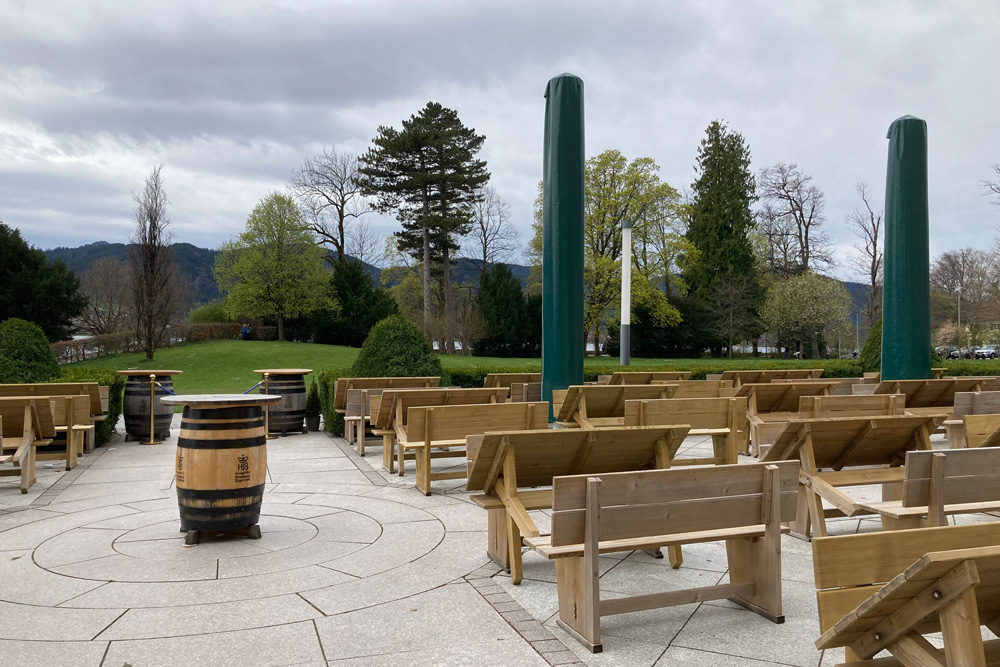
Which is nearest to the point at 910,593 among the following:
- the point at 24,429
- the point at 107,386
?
the point at 24,429

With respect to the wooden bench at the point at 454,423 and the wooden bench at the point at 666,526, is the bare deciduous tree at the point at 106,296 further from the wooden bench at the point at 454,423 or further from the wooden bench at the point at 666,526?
the wooden bench at the point at 666,526

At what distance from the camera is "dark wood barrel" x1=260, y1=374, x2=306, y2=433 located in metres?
13.2

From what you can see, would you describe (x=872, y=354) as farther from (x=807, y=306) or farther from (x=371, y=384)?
(x=807, y=306)

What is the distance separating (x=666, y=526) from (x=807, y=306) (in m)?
49.6

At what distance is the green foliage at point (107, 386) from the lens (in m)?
12.0

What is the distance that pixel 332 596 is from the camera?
15.2 ft

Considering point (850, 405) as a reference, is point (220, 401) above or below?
above

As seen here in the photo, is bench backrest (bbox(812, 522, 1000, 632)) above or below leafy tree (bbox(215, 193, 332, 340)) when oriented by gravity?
below

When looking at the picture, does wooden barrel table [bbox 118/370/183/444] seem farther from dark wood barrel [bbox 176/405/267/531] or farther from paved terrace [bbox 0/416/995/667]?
dark wood barrel [bbox 176/405/267/531]

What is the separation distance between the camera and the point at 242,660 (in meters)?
3.71

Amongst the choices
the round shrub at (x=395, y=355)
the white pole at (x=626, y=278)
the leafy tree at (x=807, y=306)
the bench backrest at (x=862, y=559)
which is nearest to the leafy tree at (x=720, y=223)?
the leafy tree at (x=807, y=306)

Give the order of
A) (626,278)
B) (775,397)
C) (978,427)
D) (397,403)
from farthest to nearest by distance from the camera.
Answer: (626,278) → (775,397) → (397,403) → (978,427)

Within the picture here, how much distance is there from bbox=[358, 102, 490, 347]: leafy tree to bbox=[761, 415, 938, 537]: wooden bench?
40.4m

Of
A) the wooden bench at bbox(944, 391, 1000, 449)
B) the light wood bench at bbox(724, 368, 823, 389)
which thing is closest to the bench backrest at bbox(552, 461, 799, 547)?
the wooden bench at bbox(944, 391, 1000, 449)
